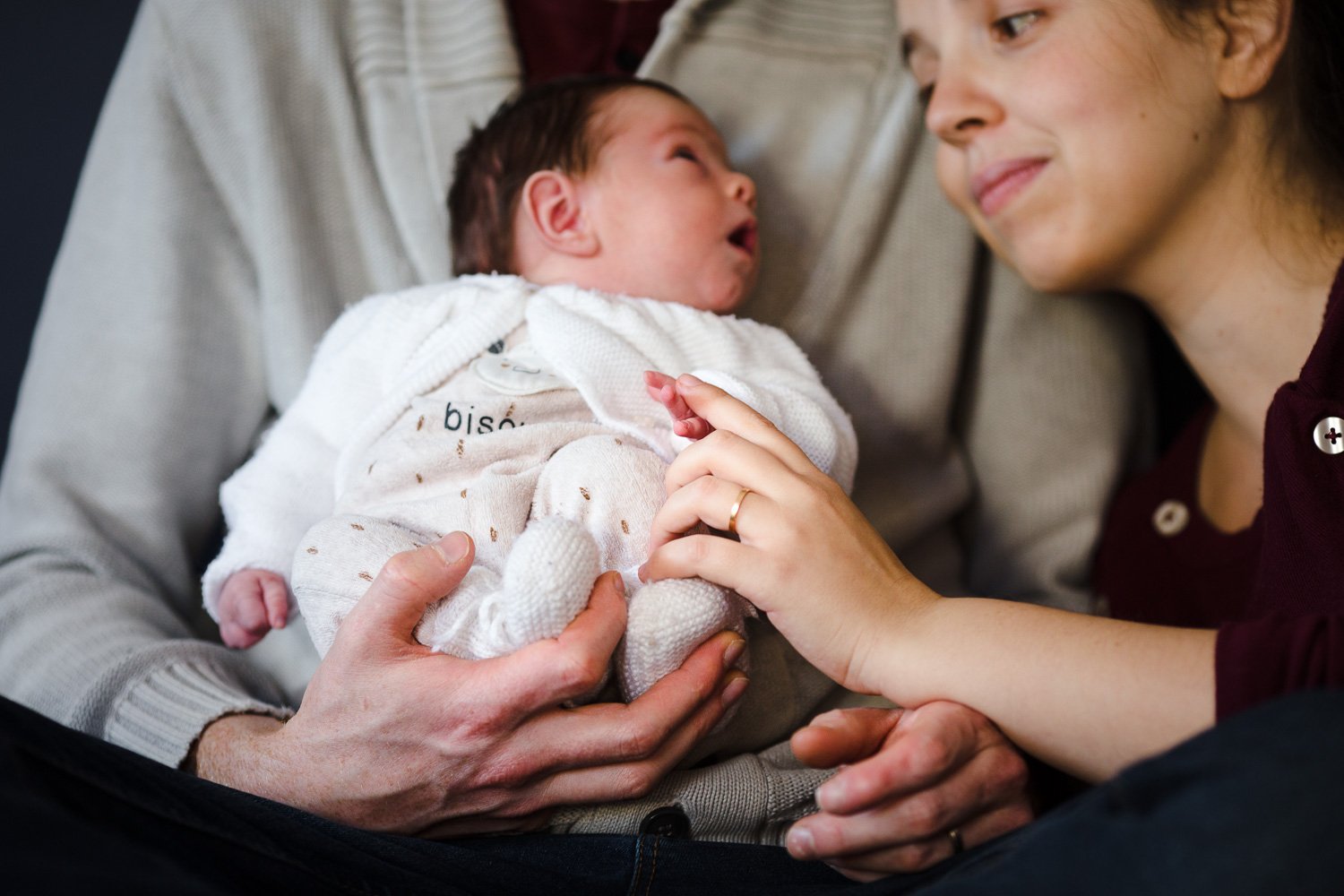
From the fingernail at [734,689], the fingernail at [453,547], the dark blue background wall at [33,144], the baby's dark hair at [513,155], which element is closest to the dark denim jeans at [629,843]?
the fingernail at [734,689]

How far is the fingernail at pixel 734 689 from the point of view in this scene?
2.96ft

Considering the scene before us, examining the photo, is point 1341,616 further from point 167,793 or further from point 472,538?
point 167,793

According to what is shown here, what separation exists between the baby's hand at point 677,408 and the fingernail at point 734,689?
22 cm

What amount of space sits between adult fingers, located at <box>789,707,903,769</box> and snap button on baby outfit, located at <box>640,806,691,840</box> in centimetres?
15

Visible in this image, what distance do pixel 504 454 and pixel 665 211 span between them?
355 mm

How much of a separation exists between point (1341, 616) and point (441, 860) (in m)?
0.69

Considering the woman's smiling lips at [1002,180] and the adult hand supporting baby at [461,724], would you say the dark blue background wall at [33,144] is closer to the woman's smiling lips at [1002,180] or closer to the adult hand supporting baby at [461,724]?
the adult hand supporting baby at [461,724]

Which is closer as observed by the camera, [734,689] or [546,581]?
[546,581]

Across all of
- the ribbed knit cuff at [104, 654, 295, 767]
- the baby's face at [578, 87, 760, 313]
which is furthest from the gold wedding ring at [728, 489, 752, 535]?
the ribbed knit cuff at [104, 654, 295, 767]

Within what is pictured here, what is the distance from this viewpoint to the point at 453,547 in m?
0.85

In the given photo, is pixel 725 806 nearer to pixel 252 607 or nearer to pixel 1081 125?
pixel 252 607

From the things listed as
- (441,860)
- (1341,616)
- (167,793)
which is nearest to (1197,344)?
(1341,616)

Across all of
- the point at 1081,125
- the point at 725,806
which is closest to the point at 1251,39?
the point at 1081,125

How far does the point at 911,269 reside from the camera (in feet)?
4.59
